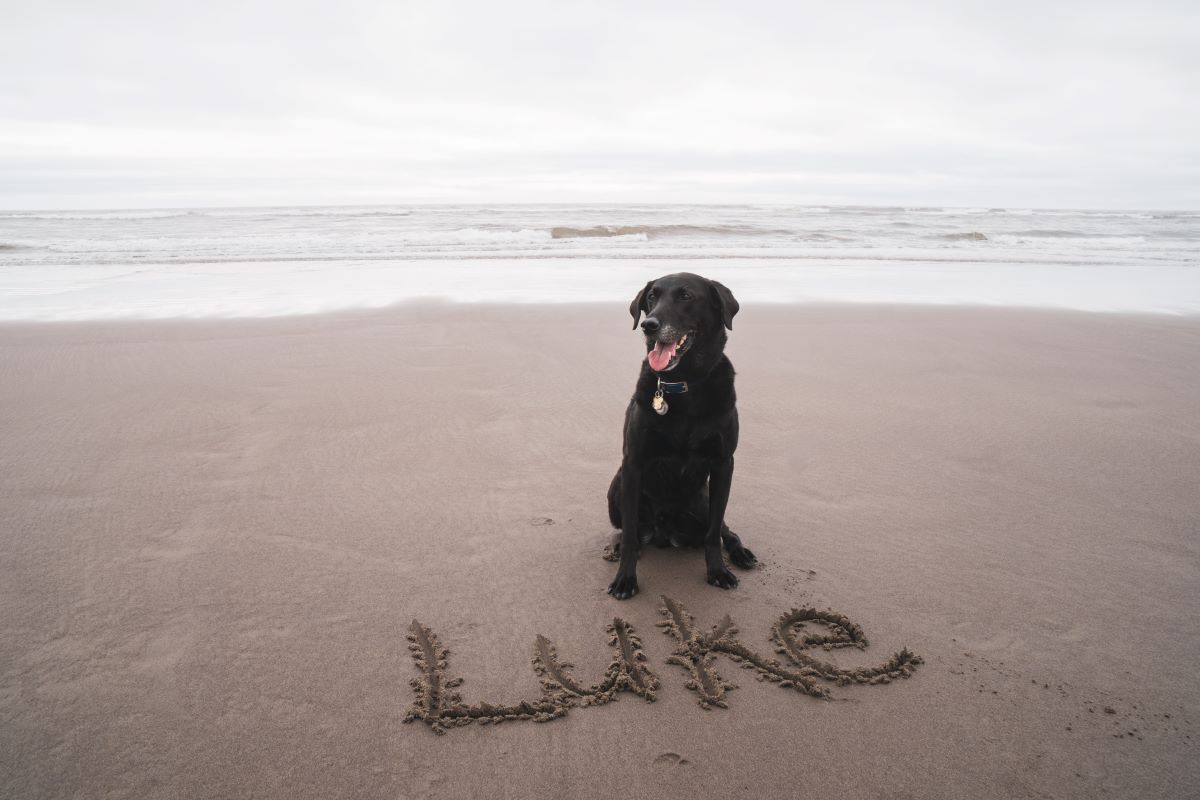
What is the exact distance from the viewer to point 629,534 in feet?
10.1

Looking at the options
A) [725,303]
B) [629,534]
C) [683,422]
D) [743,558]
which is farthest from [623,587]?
[725,303]

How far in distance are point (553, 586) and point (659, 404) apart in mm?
909

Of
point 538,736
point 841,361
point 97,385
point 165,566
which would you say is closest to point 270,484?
point 165,566

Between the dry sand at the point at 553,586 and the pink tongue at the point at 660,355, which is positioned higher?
the pink tongue at the point at 660,355

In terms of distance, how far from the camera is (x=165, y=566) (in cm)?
311

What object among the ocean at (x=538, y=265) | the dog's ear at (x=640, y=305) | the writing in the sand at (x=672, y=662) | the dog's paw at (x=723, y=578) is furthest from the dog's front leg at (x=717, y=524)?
the ocean at (x=538, y=265)

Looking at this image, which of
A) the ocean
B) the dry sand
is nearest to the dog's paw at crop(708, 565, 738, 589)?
the dry sand

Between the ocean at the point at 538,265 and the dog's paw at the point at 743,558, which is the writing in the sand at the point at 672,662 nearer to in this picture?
the dog's paw at the point at 743,558

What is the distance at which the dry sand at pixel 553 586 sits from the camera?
6.87ft

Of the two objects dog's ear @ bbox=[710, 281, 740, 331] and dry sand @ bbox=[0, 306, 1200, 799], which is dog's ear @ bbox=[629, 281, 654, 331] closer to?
dog's ear @ bbox=[710, 281, 740, 331]

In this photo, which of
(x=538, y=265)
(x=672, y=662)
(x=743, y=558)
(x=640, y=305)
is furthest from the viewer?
(x=538, y=265)

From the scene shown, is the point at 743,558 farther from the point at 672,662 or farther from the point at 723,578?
the point at 672,662

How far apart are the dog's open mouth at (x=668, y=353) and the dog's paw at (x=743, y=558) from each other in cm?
93

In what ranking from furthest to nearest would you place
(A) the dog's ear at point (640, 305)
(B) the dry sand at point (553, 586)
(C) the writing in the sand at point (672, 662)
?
(A) the dog's ear at point (640, 305)
(C) the writing in the sand at point (672, 662)
(B) the dry sand at point (553, 586)
